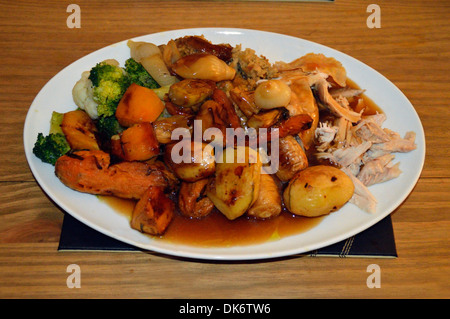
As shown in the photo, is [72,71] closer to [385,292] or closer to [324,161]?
[324,161]

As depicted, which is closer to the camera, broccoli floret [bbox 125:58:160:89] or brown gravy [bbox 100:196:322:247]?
brown gravy [bbox 100:196:322:247]

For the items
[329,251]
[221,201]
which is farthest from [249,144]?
[329,251]

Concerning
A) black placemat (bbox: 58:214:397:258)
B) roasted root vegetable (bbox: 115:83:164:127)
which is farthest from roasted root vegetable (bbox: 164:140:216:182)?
black placemat (bbox: 58:214:397:258)

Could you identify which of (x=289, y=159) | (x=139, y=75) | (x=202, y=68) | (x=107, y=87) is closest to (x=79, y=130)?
(x=107, y=87)

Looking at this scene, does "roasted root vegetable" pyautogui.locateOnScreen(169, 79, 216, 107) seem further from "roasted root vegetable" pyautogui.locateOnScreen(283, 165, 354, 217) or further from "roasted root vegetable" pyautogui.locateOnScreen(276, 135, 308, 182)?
"roasted root vegetable" pyautogui.locateOnScreen(283, 165, 354, 217)

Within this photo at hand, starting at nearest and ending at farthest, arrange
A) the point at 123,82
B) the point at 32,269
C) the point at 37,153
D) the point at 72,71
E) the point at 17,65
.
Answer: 1. the point at 32,269
2. the point at 37,153
3. the point at 123,82
4. the point at 72,71
5. the point at 17,65

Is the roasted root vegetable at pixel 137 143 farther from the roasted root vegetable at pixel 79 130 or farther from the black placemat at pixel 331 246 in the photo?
the black placemat at pixel 331 246

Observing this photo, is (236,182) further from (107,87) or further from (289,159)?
(107,87)
